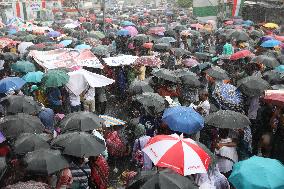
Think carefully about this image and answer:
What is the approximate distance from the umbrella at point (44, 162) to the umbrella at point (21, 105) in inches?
96.6

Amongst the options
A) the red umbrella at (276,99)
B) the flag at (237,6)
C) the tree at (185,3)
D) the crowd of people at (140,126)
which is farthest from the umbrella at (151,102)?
the tree at (185,3)

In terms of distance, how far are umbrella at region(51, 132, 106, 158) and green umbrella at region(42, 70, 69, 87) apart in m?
3.26

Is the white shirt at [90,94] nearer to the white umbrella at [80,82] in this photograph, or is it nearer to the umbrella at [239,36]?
the white umbrella at [80,82]

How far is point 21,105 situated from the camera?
24.9ft

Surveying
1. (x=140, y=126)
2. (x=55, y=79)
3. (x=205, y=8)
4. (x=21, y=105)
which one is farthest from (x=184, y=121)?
(x=205, y=8)

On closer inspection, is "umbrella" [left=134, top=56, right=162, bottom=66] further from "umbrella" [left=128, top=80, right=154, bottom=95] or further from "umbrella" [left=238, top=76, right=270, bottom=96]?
"umbrella" [left=238, top=76, right=270, bottom=96]

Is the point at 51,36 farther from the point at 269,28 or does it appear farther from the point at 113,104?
the point at 269,28

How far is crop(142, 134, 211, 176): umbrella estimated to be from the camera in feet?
16.2

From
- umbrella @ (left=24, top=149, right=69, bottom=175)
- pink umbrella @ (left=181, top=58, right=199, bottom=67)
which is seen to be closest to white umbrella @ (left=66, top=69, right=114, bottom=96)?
umbrella @ (left=24, top=149, right=69, bottom=175)

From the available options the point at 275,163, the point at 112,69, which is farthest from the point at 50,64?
the point at 275,163

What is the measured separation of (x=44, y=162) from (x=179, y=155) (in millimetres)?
1821

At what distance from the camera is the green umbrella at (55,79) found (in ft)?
28.9

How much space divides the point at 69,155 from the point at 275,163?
2.84 metres

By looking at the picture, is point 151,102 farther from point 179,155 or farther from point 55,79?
point 55,79
